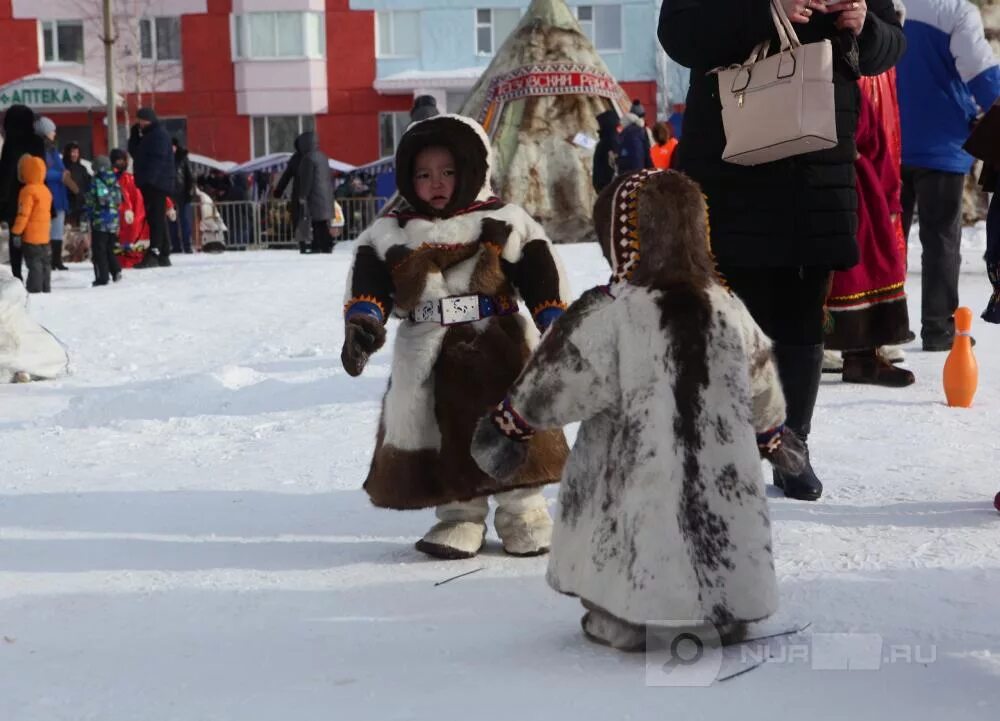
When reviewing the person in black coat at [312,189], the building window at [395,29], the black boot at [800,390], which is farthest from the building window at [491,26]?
the black boot at [800,390]

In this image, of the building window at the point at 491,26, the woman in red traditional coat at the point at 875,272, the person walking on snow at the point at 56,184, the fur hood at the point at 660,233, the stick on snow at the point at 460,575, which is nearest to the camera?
the fur hood at the point at 660,233

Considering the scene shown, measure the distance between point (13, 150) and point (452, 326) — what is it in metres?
10.9

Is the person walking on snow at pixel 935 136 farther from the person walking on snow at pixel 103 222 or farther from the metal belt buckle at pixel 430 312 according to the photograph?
the person walking on snow at pixel 103 222

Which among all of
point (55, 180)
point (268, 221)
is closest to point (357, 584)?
point (55, 180)

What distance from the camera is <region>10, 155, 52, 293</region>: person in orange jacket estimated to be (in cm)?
1363

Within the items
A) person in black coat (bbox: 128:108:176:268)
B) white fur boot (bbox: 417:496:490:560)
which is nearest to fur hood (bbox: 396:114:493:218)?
white fur boot (bbox: 417:496:490:560)

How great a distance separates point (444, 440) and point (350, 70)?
35.2 meters

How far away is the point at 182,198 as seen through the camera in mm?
19641

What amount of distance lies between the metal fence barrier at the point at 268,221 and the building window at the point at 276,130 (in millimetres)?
14243

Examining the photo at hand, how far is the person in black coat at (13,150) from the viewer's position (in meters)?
13.7

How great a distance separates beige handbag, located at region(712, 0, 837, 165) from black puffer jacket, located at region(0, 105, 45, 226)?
10830 millimetres

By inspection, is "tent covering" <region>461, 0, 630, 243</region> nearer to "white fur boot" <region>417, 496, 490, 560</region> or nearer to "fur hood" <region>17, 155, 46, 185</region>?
"fur hood" <region>17, 155, 46, 185</region>

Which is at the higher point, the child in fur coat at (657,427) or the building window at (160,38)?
the building window at (160,38)

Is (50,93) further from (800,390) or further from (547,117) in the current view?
(800,390)
